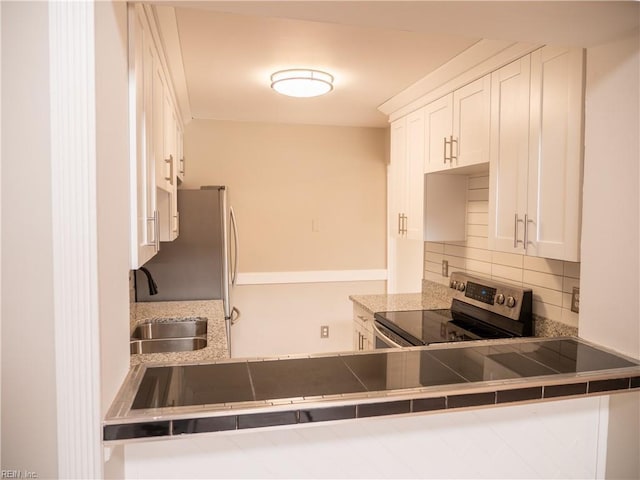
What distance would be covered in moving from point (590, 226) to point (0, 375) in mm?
1667

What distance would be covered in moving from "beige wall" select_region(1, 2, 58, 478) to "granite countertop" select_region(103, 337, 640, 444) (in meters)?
0.15

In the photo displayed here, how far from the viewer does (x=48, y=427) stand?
2.94ft

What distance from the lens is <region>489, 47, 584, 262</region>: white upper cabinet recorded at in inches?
65.3

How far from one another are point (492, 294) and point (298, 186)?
2220 millimetres

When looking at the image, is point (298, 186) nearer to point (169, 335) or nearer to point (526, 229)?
point (169, 335)

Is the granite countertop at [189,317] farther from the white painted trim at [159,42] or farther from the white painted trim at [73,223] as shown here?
the white painted trim at [159,42]

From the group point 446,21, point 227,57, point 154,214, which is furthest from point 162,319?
point 446,21

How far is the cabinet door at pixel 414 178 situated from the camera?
9.59 ft

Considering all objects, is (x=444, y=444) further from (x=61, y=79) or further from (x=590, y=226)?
(x=61, y=79)

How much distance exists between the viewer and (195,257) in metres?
3.26

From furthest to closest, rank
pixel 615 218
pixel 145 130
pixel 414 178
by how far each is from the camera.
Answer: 1. pixel 414 178
2. pixel 145 130
3. pixel 615 218

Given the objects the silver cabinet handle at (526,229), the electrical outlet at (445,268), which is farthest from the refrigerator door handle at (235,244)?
the silver cabinet handle at (526,229)

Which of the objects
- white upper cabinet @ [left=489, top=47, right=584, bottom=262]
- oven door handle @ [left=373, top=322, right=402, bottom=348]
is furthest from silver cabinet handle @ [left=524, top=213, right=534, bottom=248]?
oven door handle @ [left=373, top=322, right=402, bottom=348]

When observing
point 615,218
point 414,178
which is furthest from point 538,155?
point 414,178
